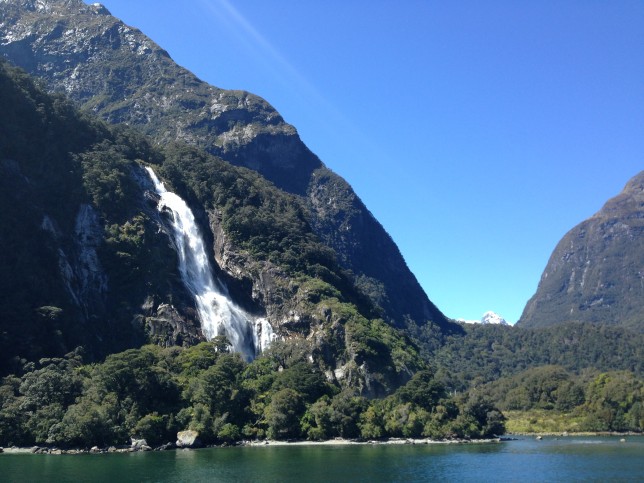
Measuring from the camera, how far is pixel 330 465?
6256 cm

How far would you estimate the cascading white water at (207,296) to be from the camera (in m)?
116

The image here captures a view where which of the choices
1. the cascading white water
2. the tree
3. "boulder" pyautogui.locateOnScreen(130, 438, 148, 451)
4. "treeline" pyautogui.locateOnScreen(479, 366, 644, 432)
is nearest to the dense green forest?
the tree

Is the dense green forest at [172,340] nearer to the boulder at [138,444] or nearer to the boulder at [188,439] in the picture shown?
the boulder at [138,444]

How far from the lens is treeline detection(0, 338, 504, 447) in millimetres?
76562

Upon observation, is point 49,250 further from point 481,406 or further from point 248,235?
point 481,406

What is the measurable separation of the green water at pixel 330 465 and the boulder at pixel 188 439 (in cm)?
285

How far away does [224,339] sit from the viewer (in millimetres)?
105750

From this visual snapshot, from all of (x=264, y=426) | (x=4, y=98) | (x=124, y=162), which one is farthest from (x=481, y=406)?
(x=4, y=98)

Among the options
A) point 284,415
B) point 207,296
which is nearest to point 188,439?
point 284,415

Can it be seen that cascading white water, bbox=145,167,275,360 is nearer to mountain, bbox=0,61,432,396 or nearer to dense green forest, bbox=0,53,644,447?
mountain, bbox=0,61,432,396

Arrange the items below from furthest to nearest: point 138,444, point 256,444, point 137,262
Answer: point 137,262
point 256,444
point 138,444

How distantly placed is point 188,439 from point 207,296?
138 feet

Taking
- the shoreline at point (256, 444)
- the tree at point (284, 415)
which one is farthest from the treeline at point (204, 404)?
the shoreline at point (256, 444)

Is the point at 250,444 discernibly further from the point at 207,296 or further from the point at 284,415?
the point at 207,296
